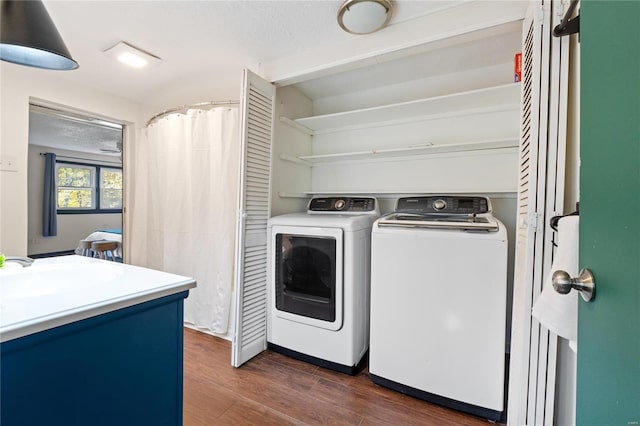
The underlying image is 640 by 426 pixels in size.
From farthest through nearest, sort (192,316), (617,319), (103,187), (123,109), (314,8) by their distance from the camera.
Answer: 1. (103,187)
2. (123,109)
3. (192,316)
4. (314,8)
5. (617,319)

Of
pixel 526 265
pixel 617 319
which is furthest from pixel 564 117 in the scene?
pixel 617 319

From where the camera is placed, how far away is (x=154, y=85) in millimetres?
2723

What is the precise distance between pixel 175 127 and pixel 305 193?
4.52 ft

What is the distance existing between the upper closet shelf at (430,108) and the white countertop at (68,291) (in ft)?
5.86

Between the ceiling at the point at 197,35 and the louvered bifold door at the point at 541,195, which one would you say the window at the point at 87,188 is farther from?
the louvered bifold door at the point at 541,195

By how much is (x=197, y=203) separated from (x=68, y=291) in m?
1.77

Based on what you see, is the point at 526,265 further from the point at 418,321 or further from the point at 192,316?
the point at 192,316

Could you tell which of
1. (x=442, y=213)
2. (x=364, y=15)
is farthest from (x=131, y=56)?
(x=442, y=213)

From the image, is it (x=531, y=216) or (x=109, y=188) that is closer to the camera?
(x=531, y=216)

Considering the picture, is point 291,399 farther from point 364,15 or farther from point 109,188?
point 109,188

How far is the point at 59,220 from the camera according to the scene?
538 cm

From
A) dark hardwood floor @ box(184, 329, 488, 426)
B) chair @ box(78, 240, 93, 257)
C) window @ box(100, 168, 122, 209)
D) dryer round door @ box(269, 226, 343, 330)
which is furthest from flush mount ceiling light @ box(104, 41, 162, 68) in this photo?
window @ box(100, 168, 122, 209)

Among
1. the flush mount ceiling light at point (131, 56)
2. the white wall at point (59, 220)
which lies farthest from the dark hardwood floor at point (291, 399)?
the white wall at point (59, 220)

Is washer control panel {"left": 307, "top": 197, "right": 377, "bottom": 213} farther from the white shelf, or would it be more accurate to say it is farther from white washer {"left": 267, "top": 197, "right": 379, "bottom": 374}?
the white shelf
